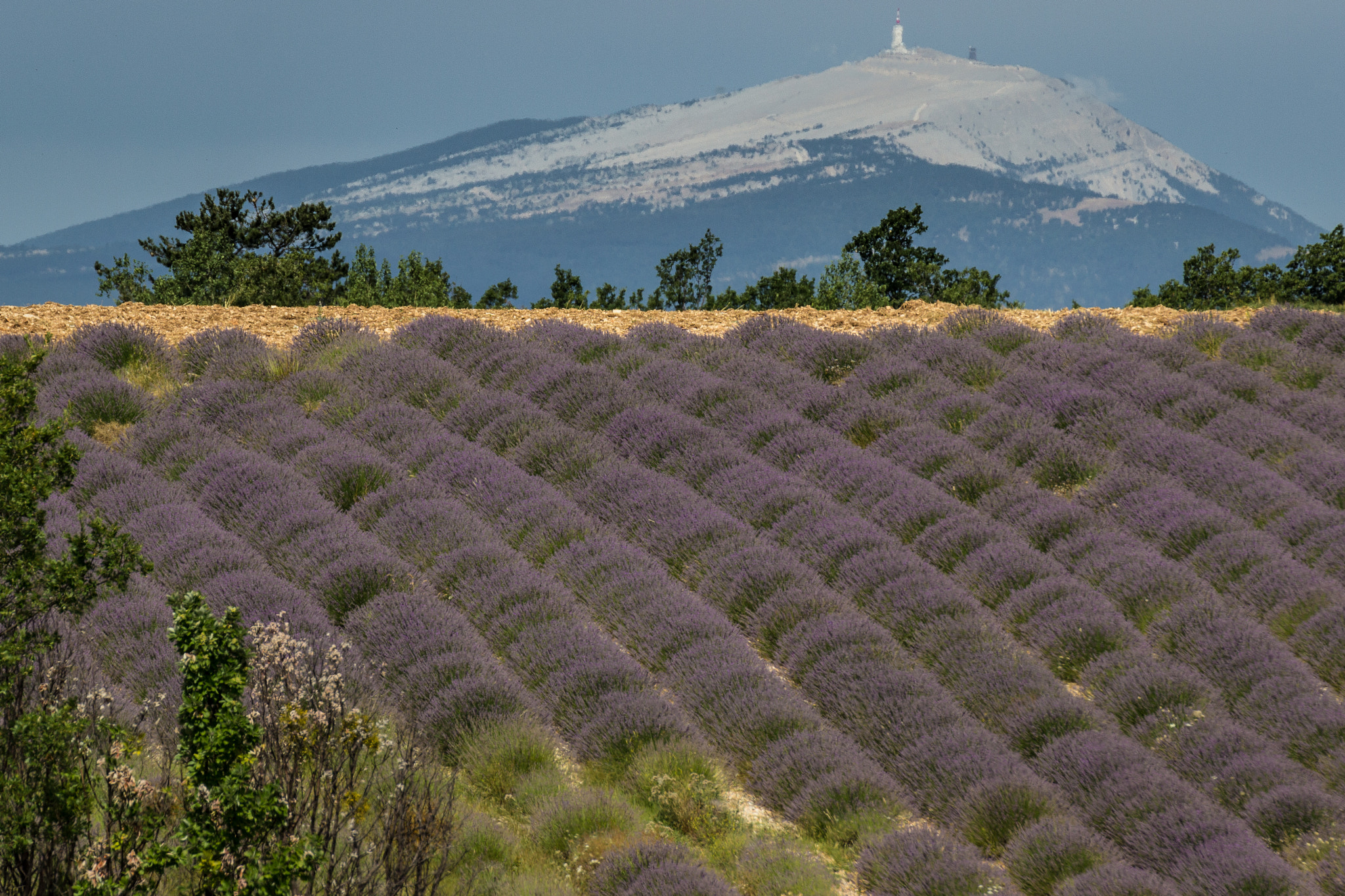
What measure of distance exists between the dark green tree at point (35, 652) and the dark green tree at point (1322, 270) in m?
43.8

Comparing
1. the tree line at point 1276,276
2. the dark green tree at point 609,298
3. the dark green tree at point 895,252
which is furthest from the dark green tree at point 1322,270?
the dark green tree at point 609,298

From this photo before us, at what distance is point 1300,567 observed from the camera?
650cm

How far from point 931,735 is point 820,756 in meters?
0.60

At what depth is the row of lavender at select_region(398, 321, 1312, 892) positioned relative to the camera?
4434 mm

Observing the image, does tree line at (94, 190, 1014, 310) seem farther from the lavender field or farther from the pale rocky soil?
the lavender field

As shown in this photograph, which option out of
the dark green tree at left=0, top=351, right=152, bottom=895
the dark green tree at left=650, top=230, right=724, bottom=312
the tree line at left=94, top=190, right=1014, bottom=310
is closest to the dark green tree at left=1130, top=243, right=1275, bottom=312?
the tree line at left=94, top=190, right=1014, bottom=310

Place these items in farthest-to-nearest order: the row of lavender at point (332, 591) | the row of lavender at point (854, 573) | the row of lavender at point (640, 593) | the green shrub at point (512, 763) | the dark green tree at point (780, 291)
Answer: the dark green tree at point (780, 291) → the row of lavender at point (332, 591) → the green shrub at point (512, 763) → the row of lavender at point (854, 573) → the row of lavender at point (640, 593)

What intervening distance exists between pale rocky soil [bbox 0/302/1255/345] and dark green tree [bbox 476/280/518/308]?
1903cm

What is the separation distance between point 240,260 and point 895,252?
27978mm

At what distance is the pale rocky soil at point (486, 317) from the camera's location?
37.9 ft

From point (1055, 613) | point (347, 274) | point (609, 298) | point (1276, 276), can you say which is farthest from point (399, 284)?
point (1055, 613)

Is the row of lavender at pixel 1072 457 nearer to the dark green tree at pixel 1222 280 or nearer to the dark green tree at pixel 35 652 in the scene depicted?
the dark green tree at pixel 35 652

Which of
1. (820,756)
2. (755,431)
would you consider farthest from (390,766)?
(755,431)

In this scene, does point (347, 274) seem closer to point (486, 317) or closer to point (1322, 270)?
point (486, 317)
